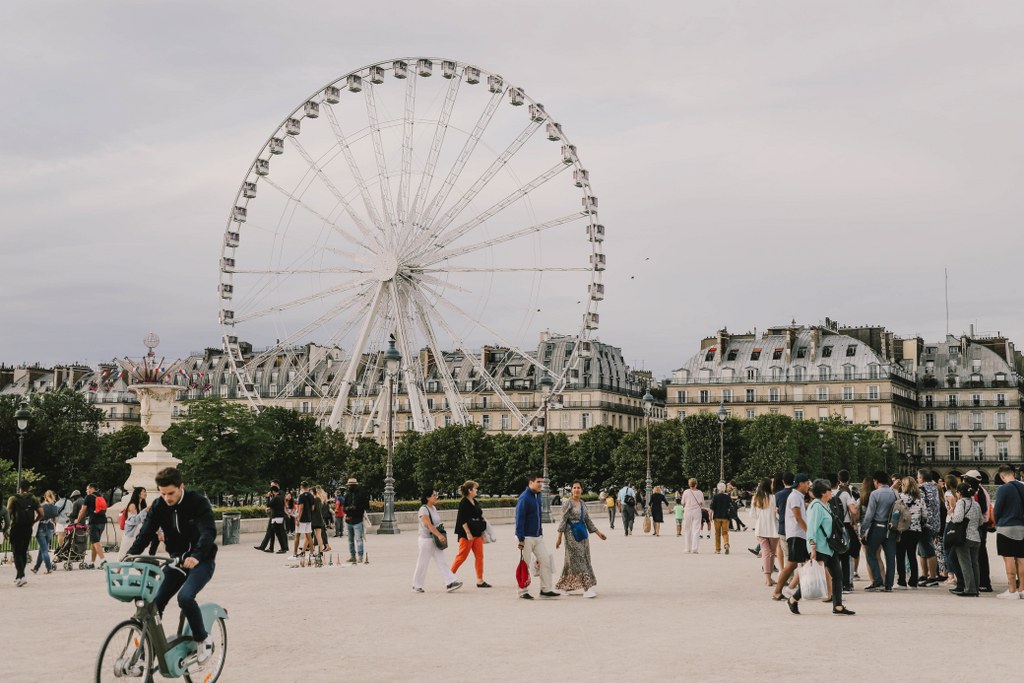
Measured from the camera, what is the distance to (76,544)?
24.3m

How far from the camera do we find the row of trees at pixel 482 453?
2689 inches

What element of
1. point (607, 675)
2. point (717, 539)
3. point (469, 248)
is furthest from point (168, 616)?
point (469, 248)

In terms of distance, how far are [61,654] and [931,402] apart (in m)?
120

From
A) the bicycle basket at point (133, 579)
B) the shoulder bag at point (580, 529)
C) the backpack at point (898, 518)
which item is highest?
the backpack at point (898, 518)

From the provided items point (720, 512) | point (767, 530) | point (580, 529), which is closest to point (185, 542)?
point (580, 529)

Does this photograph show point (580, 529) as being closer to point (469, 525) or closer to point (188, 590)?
point (469, 525)

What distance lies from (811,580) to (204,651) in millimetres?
8401

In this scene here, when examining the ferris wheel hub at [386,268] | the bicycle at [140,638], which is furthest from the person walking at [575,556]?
the ferris wheel hub at [386,268]

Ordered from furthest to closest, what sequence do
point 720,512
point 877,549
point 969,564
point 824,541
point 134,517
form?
1. point 720,512
2. point 134,517
3. point 877,549
4. point 969,564
5. point 824,541

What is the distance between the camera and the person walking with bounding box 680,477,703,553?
1062 inches

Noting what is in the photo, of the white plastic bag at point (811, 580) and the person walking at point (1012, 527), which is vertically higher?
the person walking at point (1012, 527)

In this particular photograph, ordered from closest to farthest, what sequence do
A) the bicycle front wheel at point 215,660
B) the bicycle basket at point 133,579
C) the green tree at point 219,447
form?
the bicycle basket at point 133,579, the bicycle front wheel at point 215,660, the green tree at point 219,447

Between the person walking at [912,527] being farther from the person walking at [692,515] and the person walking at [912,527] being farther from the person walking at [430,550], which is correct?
the person walking at [692,515]

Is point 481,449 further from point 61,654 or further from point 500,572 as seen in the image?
point 61,654
